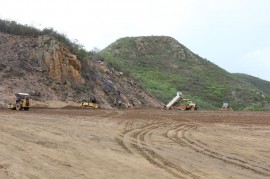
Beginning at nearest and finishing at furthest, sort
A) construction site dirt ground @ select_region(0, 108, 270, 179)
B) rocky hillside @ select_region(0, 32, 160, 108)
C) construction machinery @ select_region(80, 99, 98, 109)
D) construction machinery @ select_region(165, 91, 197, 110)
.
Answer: construction site dirt ground @ select_region(0, 108, 270, 179), rocky hillside @ select_region(0, 32, 160, 108), construction machinery @ select_region(80, 99, 98, 109), construction machinery @ select_region(165, 91, 197, 110)

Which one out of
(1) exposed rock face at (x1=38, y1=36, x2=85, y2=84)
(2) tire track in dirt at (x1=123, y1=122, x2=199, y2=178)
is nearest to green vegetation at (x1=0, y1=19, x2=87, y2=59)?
(1) exposed rock face at (x1=38, y1=36, x2=85, y2=84)

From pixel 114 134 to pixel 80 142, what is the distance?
3374 millimetres

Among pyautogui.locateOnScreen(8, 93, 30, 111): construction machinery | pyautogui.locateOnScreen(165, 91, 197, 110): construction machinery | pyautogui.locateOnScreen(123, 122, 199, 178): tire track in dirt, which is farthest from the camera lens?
pyautogui.locateOnScreen(165, 91, 197, 110): construction machinery

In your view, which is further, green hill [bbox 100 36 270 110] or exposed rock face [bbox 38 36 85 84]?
green hill [bbox 100 36 270 110]

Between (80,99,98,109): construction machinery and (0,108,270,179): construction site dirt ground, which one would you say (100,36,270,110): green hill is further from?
(0,108,270,179): construction site dirt ground

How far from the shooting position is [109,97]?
146ft

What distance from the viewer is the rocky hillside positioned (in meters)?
37.0

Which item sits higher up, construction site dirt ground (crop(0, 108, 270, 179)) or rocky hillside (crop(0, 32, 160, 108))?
rocky hillside (crop(0, 32, 160, 108))

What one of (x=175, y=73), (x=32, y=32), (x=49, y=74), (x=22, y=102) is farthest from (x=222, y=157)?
(x=175, y=73)

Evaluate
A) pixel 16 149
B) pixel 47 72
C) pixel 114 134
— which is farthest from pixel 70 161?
pixel 47 72

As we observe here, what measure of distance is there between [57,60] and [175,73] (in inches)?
1891

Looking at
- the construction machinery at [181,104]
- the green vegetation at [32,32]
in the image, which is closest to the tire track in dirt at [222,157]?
the construction machinery at [181,104]

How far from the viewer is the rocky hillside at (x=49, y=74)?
3700 centimetres

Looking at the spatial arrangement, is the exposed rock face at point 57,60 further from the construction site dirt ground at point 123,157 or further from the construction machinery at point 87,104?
the construction site dirt ground at point 123,157
